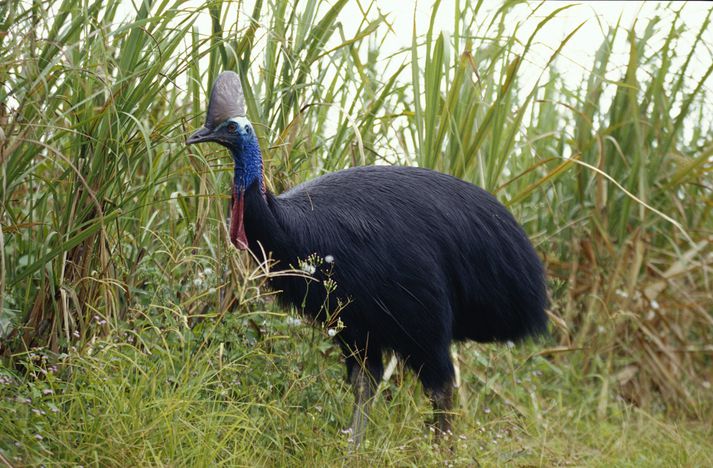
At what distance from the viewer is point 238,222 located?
3.17 meters

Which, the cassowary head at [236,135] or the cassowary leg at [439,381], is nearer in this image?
the cassowary head at [236,135]

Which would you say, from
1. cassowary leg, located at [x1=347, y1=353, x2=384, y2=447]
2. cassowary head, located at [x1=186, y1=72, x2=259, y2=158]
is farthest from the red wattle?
cassowary leg, located at [x1=347, y1=353, x2=384, y2=447]

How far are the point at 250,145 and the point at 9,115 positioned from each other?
0.70 m

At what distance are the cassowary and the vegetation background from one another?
0.12 metres

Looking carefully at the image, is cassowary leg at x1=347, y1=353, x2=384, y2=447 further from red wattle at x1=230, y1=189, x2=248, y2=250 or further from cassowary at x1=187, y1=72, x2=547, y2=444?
red wattle at x1=230, y1=189, x2=248, y2=250

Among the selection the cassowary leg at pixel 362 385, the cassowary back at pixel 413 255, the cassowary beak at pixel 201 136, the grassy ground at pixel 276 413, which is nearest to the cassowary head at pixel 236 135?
the cassowary beak at pixel 201 136

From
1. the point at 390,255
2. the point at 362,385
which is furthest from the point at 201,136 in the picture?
the point at 362,385

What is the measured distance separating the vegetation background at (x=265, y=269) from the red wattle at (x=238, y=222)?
0.18 feet

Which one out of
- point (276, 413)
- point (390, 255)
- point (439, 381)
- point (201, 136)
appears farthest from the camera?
point (439, 381)

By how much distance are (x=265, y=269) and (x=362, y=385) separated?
0.68m

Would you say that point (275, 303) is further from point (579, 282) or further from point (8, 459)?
point (579, 282)

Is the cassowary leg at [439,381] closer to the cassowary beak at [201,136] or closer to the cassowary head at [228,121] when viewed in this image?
the cassowary head at [228,121]

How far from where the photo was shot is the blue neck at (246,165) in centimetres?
314

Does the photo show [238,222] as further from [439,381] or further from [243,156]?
[439,381]
